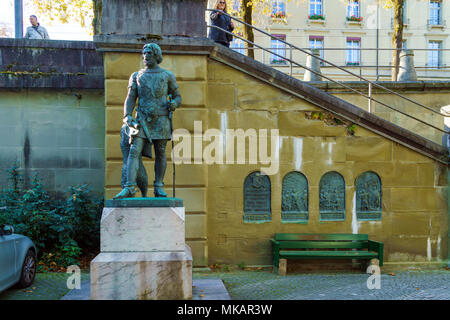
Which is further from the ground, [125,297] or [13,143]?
[13,143]

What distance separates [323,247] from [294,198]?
1.15m

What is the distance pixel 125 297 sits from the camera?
5.73m

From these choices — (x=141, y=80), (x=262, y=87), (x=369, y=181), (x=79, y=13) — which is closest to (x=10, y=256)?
(x=141, y=80)

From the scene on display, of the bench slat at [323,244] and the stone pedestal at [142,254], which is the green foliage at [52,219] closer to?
the stone pedestal at [142,254]

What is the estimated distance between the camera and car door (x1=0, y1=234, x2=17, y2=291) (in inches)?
251

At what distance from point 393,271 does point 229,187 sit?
3.73 meters

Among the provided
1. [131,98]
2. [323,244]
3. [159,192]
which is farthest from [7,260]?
[323,244]

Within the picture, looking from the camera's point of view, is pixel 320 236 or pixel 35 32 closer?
pixel 320 236

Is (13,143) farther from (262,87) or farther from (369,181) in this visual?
(369,181)

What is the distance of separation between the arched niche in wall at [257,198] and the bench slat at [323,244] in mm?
678

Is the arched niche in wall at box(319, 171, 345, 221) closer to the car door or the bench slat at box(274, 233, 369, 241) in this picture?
the bench slat at box(274, 233, 369, 241)

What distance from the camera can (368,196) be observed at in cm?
922

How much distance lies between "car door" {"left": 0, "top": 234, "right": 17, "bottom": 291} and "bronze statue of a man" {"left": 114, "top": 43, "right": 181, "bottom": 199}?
2.10m

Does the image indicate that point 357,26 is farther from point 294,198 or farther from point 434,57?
point 294,198
